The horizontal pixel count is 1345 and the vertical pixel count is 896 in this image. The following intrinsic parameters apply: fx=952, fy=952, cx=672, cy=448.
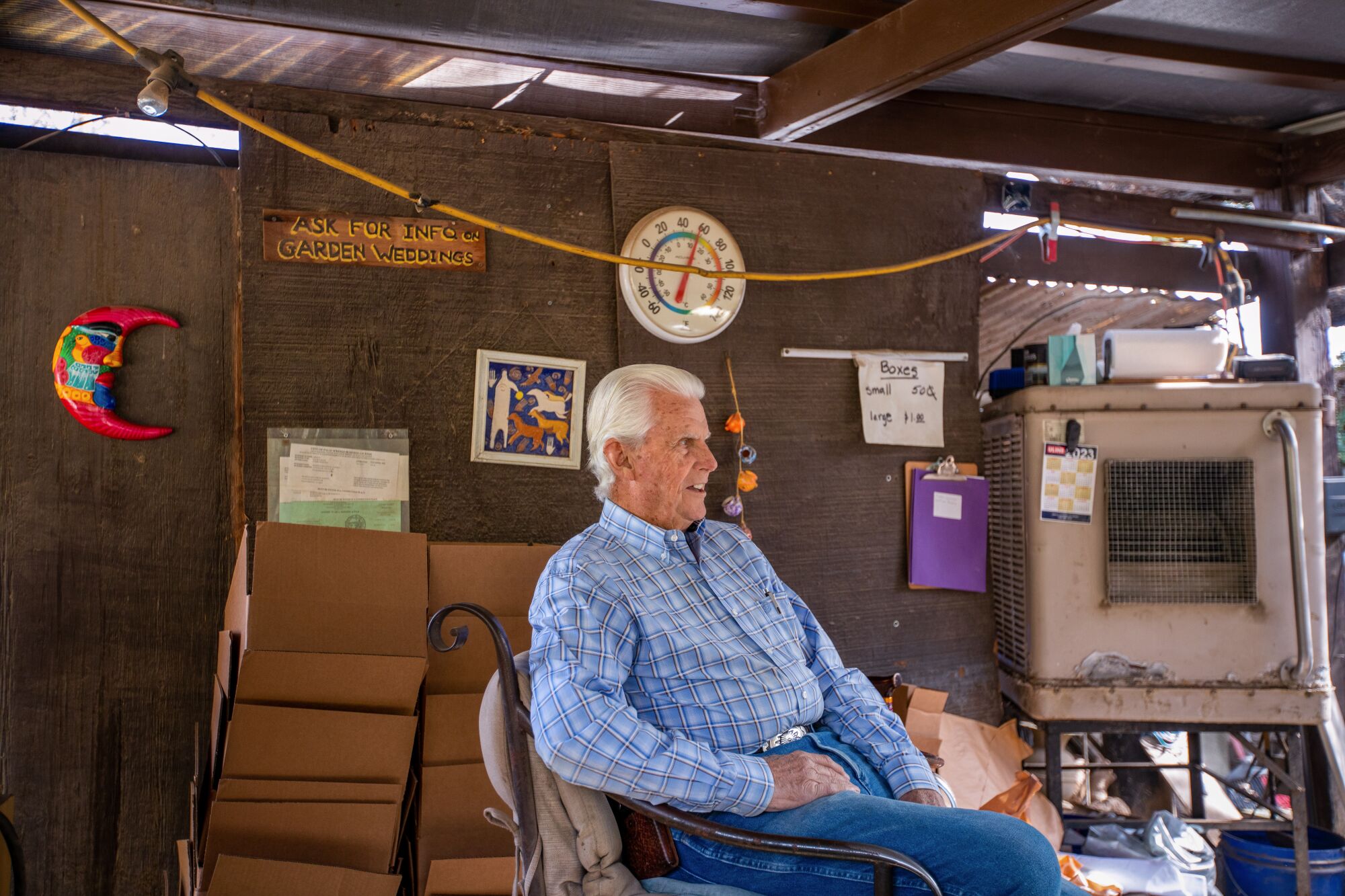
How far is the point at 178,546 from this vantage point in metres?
2.91

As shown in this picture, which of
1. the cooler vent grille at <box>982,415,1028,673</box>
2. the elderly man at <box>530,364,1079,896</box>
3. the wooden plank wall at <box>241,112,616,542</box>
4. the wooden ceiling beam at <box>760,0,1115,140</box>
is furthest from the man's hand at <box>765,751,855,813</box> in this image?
the wooden ceiling beam at <box>760,0,1115,140</box>

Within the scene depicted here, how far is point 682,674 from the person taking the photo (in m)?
1.96

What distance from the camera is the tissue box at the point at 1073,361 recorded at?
3178mm

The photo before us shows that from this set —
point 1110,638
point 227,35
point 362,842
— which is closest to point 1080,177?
point 1110,638

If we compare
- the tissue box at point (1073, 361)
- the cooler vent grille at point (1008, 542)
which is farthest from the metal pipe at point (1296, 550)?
the cooler vent grille at point (1008, 542)

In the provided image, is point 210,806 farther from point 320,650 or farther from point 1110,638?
point 1110,638

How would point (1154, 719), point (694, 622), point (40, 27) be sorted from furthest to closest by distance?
point (1154, 719) → point (40, 27) → point (694, 622)

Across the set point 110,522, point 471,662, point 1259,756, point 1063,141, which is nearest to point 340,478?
point 471,662

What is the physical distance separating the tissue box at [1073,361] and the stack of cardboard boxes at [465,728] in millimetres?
1776

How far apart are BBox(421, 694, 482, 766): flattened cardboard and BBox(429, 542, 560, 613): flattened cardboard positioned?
20cm

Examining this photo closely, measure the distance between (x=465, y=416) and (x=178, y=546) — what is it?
38.5 inches

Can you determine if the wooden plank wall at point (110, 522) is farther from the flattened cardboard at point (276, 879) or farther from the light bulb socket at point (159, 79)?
the light bulb socket at point (159, 79)

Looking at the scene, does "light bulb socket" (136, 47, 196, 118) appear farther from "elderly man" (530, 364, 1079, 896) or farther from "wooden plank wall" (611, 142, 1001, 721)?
"wooden plank wall" (611, 142, 1001, 721)

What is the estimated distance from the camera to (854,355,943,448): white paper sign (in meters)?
3.24
